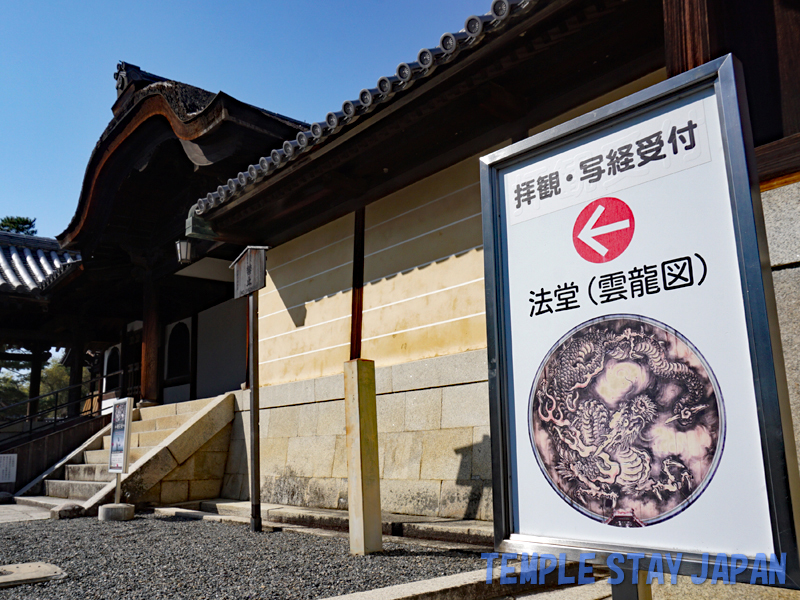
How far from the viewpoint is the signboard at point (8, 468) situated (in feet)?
36.5

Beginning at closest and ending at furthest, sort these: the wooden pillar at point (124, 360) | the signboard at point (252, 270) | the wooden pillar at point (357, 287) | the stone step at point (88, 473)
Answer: the signboard at point (252, 270)
the wooden pillar at point (357, 287)
the stone step at point (88, 473)
the wooden pillar at point (124, 360)

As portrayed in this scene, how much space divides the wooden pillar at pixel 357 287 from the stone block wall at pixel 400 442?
0.46 meters

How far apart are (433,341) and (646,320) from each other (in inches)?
180

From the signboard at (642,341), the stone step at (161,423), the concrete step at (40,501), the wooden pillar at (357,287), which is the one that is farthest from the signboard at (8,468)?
the signboard at (642,341)

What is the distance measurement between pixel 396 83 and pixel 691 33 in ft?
9.05

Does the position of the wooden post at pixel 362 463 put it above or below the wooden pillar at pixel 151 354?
below

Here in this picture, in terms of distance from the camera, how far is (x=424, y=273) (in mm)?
6473

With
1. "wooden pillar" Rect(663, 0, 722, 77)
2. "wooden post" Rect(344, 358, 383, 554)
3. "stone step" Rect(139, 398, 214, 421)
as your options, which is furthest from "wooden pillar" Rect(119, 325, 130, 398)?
"wooden pillar" Rect(663, 0, 722, 77)

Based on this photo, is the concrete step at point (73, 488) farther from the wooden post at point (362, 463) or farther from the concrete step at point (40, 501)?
the wooden post at point (362, 463)

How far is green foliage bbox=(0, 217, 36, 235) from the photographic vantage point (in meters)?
29.7

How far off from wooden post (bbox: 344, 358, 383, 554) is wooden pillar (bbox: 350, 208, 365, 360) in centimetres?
256

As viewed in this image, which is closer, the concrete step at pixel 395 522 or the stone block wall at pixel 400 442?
the concrete step at pixel 395 522

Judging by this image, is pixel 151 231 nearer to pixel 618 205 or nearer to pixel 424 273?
pixel 424 273

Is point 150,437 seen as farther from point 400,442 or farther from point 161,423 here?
point 400,442
